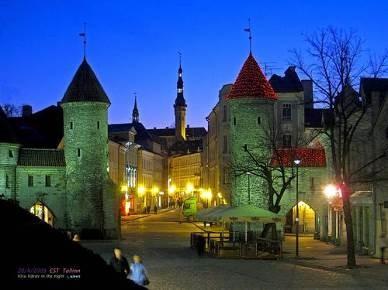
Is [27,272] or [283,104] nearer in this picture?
[27,272]

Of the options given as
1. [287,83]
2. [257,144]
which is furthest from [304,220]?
[287,83]

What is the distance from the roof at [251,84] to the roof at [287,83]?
16.0 metres

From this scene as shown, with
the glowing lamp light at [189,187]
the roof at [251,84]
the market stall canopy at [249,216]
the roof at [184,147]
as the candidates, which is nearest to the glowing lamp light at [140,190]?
the glowing lamp light at [189,187]

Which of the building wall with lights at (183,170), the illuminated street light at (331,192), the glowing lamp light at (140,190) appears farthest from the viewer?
the building wall with lights at (183,170)

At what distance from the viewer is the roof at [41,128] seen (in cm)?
7894

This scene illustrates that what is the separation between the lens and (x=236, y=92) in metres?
57.9

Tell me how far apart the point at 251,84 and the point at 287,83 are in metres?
18.7

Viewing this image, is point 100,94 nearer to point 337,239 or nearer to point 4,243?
point 337,239

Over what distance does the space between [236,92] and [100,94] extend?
48.8ft

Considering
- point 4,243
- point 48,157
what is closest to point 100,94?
point 48,157

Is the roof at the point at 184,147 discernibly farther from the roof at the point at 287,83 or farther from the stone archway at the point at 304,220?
the stone archway at the point at 304,220

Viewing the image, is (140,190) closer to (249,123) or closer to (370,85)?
(249,123)

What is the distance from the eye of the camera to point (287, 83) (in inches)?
2997

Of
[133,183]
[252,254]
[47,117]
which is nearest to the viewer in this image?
[252,254]
